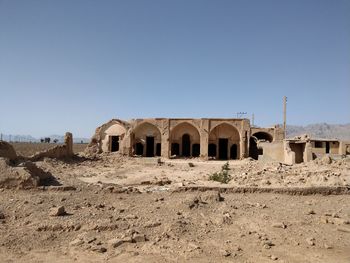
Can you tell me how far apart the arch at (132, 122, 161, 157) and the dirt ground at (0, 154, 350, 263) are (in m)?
23.8

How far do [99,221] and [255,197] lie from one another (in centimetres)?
441

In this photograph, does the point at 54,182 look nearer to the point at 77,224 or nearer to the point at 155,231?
the point at 77,224

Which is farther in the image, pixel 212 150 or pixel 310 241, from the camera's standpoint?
pixel 212 150

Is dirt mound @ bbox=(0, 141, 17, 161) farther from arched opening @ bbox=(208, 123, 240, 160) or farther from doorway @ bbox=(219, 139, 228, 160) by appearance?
doorway @ bbox=(219, 139, 228, 160)

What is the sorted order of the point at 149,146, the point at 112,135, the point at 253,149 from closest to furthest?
1. the point at 112,135
2. the point at 253,149
3. the point at 149,146

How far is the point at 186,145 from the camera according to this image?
34.2 metres

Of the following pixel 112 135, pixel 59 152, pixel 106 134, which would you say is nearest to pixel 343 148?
pixel 112 135

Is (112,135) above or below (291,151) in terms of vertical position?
above

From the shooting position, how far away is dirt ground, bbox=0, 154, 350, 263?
5.43 meters

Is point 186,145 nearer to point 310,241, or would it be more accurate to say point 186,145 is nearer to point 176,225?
point 176,225

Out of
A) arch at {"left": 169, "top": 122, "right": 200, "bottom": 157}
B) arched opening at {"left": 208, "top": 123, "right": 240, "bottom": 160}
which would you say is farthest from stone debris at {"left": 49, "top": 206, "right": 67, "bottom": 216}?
arched opening at {"left": 208, "top": 123, "right": 240, "bottom": 160}

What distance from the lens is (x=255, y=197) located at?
8.95 metres

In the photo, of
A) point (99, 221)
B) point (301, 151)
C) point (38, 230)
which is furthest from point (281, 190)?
point (301, 151)

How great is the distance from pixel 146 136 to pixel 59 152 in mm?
10685
